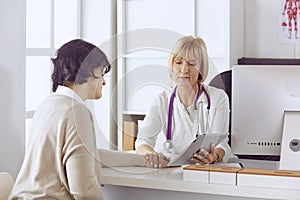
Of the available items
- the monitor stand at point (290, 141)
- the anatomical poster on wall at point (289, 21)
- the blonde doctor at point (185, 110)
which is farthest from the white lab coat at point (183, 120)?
the anatomical poster on wall at point (289, 21)

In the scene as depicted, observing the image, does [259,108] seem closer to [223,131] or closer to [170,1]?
[223,131]

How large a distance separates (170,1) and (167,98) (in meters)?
1.53

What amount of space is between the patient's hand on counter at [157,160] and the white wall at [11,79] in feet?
2.70

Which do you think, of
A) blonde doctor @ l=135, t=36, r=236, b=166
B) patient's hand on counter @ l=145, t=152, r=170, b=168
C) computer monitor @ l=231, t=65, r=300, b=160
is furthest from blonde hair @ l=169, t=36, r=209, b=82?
patient's hand on counter @ l=145, t=152, r=170, b=168

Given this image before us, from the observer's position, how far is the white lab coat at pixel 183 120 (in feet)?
7.52

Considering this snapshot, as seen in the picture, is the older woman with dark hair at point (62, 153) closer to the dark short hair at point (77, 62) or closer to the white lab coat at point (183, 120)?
the dark short hair at point (77, 62)

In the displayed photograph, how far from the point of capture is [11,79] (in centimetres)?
283

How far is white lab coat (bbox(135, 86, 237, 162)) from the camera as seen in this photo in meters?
2.29

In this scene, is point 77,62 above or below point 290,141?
above

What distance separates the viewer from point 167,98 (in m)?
2.35

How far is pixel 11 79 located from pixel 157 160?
0.93 meters

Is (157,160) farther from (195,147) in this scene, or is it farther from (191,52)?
(191,52)

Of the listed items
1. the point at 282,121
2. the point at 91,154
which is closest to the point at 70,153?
the point at 91,154

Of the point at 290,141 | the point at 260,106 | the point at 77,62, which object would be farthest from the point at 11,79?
the point at 290,141
